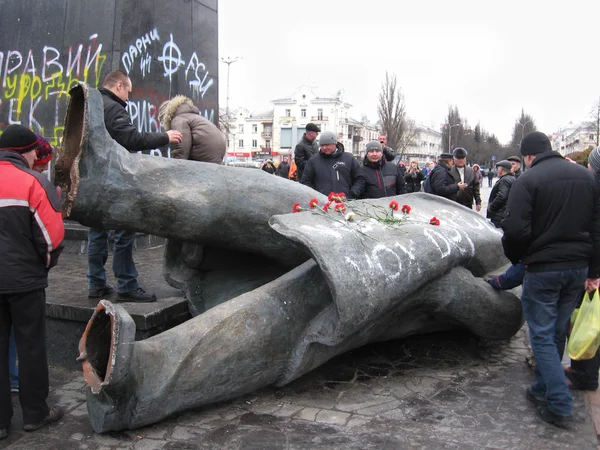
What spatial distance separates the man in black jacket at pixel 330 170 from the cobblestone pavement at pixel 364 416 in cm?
240

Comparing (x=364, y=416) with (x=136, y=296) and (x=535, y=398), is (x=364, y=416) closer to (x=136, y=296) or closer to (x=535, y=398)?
(x=535, y=398)

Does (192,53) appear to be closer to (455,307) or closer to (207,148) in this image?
(207,148)

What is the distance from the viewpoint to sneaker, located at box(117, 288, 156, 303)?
463 cm

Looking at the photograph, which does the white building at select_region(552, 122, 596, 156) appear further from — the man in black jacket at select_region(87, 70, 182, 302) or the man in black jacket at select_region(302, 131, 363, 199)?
the man in black jacket at select_region(87, 70, 182, 302)

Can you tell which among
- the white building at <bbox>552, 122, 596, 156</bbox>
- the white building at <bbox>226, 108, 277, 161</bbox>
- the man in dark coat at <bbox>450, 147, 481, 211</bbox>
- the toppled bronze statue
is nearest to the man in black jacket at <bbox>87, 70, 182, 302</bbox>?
the toppled bronze statue

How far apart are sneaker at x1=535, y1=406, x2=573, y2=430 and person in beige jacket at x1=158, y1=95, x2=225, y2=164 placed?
11.1 ft

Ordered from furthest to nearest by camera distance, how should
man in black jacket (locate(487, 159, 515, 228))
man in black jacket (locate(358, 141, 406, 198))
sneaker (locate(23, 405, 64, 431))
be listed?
man in black jacket (locate(487, 159, 515, 228))
man in black jacket (locate(358, 141, 406, 198))
sneaker (locate(23, 405, 64, 431))

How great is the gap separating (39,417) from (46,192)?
1.35 meters

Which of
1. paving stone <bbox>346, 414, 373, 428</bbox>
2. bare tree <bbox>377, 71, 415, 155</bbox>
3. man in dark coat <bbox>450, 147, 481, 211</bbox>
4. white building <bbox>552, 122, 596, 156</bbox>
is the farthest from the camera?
white building <bbox>552, 122, 596, 156</bbox>

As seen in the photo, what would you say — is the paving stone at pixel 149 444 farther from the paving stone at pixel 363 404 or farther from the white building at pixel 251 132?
the white building at pixel 251 132

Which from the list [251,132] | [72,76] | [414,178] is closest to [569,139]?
[251,132]

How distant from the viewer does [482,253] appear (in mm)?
4785

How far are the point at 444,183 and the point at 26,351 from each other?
6.08 m

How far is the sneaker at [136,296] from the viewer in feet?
15.2
